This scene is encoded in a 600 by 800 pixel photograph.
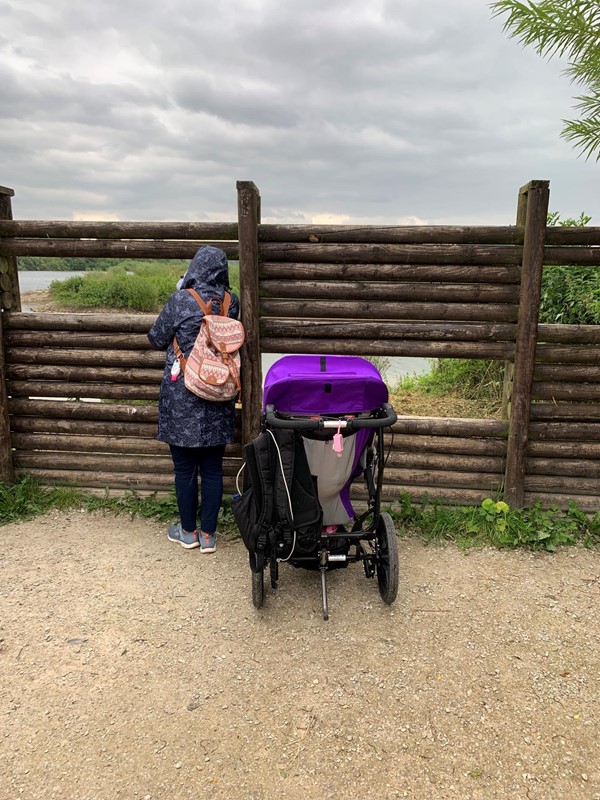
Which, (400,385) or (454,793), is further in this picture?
(400,385)

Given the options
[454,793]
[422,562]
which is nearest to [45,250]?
[422,562]

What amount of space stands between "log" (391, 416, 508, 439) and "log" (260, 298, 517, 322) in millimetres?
870

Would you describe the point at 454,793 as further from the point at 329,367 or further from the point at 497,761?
the point at 329,367

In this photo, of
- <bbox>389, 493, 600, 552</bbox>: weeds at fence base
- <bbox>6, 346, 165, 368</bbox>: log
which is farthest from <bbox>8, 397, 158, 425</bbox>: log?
<bbox>389, 493, 600, 552</bbox>: weeds at fence base

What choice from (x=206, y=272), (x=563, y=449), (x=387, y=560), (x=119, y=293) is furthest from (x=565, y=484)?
(x=119, y=293)

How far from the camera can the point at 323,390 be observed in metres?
3.35

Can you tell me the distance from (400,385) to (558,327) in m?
5.42

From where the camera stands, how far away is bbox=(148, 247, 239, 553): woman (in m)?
3.99

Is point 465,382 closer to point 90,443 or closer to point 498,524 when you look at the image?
point 498,524

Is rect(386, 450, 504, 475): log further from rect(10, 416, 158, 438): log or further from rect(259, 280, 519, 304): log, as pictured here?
rect(10, 416, 158, 438): log

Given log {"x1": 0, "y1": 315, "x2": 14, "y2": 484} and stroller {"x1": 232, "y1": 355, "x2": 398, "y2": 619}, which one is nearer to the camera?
stroller {"x1": 232, "y1": 355, "x2": 398, "y2": 619}

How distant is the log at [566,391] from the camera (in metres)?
4.71

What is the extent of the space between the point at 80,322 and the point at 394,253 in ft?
9.22

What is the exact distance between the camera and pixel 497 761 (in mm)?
2438
